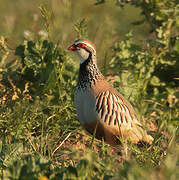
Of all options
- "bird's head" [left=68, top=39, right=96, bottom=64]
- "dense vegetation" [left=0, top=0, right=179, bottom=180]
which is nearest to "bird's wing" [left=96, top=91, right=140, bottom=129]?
"dense vegetation" [left=0, top=0, right=179, bottom=180]

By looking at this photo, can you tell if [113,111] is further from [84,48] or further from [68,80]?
[68,80]

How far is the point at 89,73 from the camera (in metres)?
3.94

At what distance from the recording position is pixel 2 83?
14.6 ft

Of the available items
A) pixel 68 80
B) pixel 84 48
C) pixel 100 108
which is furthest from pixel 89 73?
pixel 68 80

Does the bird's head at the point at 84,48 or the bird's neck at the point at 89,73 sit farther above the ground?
the bird's head at the point at 84,48

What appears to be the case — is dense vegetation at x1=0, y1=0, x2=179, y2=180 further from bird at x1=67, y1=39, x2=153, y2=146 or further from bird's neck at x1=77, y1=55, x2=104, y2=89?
bird's neck at x1=77, y1=55, x2=104, y2=89

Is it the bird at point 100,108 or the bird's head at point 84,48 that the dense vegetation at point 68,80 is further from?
the bird's head at point 84,48

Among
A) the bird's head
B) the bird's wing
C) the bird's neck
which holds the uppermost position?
the bird's head

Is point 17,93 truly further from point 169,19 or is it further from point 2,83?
point 169,19

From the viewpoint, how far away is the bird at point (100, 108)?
3.71m

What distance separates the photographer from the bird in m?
3.71

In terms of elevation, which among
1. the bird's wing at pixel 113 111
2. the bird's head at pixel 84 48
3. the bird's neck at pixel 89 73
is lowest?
the bird's wing at pixel 113 111

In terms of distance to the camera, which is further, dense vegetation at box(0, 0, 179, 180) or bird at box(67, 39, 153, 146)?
dense vegetation at box(0, 0, 179, 180)

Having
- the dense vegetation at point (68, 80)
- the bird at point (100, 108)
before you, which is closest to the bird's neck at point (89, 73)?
the bird at point (100, 108)
